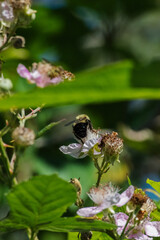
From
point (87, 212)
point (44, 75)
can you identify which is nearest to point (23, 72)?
point (44, 75)

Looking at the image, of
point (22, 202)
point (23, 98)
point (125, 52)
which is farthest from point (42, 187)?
point (125, 52)

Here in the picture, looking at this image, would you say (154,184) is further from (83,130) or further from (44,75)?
(44,75)

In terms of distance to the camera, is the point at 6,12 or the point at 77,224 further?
the point at 6,12

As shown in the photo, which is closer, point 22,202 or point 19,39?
point 22,202

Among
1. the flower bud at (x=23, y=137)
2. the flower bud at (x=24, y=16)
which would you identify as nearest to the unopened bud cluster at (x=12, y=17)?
the flower bud at (x=24, y=16)

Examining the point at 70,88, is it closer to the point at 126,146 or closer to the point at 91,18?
the point at 126,146

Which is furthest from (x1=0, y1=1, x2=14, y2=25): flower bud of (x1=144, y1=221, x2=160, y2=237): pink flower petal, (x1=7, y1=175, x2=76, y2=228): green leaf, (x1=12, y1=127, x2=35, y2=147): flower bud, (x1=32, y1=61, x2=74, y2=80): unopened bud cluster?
(x1=144, y1=221, x2=160, y2=237): pink flower petal
